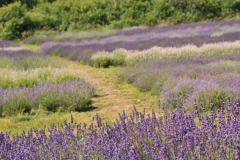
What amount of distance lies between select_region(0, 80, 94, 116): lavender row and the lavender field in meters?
0.02

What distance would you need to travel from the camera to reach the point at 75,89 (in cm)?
752

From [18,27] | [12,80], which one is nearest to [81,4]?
[18,27]

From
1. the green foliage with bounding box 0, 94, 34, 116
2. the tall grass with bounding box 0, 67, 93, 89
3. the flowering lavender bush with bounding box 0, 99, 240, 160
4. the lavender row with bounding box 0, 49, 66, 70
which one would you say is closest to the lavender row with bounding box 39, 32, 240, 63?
the lavender row with bounding box 0, 49, 66, 70

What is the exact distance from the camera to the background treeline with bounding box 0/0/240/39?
1170 inches

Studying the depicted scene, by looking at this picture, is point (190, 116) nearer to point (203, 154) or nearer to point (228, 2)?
point (203, 154)

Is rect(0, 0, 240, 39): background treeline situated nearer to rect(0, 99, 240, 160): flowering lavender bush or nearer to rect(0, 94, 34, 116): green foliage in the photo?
rect(0, 94, 34, 116): green foliage

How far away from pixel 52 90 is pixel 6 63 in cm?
387

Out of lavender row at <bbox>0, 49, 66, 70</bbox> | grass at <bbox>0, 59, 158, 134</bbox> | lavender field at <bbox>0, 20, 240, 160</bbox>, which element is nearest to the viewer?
lavender field at <bbox>0, 20, 240, 160</bbox>

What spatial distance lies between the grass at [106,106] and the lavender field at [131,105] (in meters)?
0.03

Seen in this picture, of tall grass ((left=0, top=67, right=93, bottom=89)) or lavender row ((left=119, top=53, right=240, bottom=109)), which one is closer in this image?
lavender row ((left=119, top=53, right=240, bottom=109))

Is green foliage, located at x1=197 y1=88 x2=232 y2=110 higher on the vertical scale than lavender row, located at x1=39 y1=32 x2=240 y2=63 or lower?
higher

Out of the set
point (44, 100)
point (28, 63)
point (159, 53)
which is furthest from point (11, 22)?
point (44, 100)

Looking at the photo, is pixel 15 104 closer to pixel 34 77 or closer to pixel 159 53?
pixel 34 77

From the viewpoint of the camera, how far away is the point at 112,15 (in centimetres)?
3159
